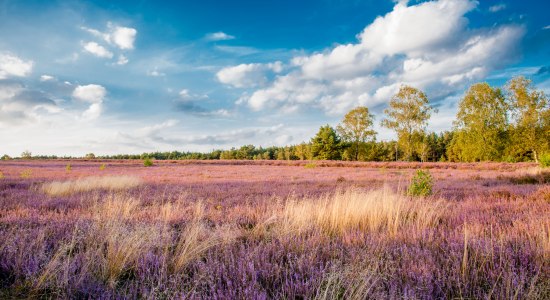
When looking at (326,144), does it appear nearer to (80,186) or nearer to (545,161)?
(545,161)

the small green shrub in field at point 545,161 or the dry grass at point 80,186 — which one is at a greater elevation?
the small green shrub in field at point 545,161

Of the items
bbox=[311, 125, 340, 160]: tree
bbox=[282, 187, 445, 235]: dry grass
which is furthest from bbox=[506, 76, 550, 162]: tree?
bbox=[282, 187, 445, 235]: dry grass

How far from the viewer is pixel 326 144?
65.3 metres

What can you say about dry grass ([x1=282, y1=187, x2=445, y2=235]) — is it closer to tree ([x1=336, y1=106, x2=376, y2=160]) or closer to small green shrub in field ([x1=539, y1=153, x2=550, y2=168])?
small green shrub in field ([x1=539, y1=153, x2=550, y2=168])

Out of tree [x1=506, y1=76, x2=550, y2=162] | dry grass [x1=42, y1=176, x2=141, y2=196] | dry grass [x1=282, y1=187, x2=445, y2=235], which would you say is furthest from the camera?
tree [x1=506, y1=76, x2=550, y2=162]

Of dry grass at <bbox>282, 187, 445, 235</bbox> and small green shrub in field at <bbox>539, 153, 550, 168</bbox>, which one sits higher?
small green shrub in field at <bbox>539, 153, 550, 168</bbox>

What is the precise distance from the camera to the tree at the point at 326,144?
6481cm

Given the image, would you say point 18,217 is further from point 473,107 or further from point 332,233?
point 473,107

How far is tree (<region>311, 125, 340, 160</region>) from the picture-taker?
213 feet

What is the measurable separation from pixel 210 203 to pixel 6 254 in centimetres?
511

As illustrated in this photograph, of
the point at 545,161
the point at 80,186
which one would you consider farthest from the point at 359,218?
the point at 545,161

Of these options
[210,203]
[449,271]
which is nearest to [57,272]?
[449,271]

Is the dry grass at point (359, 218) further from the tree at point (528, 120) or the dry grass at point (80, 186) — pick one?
the tree at point (528, 120)

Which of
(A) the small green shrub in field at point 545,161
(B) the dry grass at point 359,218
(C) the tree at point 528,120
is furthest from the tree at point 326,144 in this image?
(B) the dry grass at point 359,218
